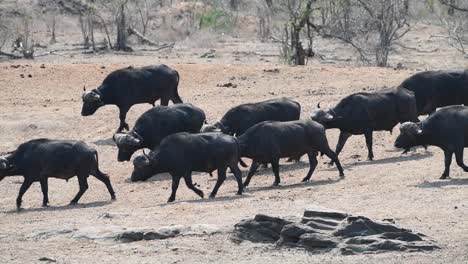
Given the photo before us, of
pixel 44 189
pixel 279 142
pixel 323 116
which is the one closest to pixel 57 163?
pixel 44 189

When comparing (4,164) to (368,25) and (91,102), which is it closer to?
(91,102)

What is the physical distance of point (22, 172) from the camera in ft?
61.0

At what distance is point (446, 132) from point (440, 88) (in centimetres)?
460

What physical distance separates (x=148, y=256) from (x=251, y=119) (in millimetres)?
7296

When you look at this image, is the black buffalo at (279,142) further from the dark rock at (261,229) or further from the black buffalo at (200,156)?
the dark rock at (261,229)

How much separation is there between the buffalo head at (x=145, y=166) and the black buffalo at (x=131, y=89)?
17.1 feet

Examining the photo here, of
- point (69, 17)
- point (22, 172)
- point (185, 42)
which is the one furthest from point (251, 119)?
point (69, 17)

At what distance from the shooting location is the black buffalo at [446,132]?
17688 millimetres

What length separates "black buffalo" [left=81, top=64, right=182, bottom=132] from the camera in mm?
24000

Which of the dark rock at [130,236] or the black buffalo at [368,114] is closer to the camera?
the dark rock at [130,236]

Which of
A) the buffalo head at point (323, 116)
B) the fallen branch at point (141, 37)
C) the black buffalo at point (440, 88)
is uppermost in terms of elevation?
the black buffalo at point (440, 88)

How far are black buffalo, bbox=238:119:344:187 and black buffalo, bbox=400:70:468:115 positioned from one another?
4003mm

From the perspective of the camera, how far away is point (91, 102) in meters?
24.3

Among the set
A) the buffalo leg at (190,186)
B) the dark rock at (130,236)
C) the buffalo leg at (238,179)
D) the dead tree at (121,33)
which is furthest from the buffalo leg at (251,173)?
the dead tree at (121,33)
